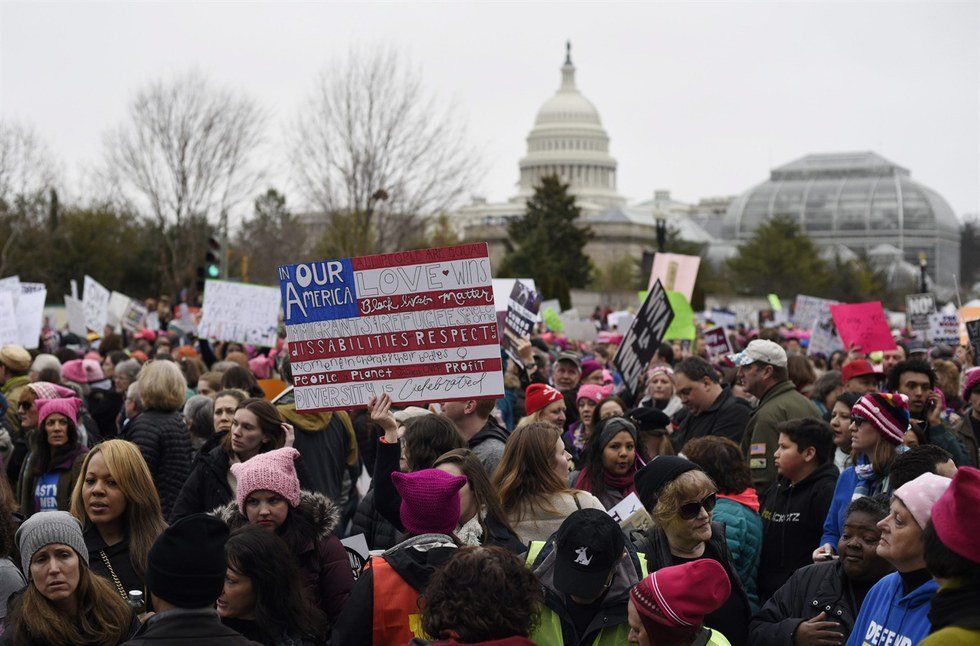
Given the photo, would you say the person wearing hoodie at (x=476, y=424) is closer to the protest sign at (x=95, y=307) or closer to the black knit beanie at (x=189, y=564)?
the black knit beanie at (x=189, y=564)

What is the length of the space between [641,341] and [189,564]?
7.17m

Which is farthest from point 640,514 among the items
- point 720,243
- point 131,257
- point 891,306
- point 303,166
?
point 720,243

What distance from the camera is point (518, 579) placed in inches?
147

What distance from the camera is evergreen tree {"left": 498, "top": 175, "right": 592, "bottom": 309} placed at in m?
72.2

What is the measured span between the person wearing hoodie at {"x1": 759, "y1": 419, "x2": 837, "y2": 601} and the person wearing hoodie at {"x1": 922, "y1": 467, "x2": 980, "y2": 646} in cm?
254

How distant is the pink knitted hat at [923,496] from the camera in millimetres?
4043

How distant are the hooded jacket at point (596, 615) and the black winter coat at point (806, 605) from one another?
0.72m

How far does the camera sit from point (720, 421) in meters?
8.46

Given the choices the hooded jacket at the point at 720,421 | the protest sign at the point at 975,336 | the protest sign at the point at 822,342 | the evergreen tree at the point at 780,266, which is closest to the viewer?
the hooded jacket at the point at 720,421

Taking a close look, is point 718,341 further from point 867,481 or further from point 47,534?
point 47,534

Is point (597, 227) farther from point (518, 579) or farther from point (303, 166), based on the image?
point (518, 579)

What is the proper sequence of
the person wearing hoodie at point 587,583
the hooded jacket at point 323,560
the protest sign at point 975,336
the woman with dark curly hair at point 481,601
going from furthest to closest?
the protest sign at point 975,336 → the hooded jacket at point 323,560 → the person wearing hoodie at point 587,583 → the woman with dark curly hair at point 481,601

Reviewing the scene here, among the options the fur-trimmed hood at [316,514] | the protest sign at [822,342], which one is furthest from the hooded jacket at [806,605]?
the protest sign at [822,342]

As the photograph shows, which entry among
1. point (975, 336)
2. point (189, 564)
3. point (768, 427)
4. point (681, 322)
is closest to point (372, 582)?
point (189, 564)
